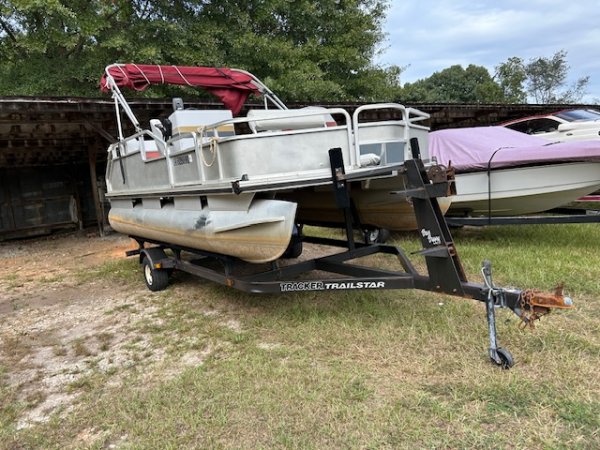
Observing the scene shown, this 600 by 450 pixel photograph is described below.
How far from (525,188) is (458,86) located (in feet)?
179

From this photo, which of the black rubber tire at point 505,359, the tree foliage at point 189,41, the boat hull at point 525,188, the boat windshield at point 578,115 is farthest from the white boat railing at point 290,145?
the tree foliage at point 189,41

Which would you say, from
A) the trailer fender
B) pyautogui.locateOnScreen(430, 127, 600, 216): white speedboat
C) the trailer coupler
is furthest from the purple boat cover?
the trailer fender

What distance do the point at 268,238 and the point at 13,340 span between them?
269 centimetres

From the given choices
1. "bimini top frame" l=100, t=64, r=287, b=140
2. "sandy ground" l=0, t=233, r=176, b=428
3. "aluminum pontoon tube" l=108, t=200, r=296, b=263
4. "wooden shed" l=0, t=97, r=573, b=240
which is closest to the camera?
"sandy ground" l=0, t=233, r=176, b=428

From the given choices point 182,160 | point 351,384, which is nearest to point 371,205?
point 182,160

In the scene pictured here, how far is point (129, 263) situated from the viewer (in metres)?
7.80

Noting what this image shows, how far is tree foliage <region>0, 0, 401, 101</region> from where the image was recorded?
13.8m

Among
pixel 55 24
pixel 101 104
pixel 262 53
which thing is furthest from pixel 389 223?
pixel 55 24

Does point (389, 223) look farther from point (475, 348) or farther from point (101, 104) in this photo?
point (101, 104)

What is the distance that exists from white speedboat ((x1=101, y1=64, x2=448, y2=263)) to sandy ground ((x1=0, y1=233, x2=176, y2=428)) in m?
1.00

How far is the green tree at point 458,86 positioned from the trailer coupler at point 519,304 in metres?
43.1

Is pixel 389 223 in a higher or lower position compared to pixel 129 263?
higher

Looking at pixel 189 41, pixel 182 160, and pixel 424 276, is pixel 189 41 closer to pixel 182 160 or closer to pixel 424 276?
pixel 182 160

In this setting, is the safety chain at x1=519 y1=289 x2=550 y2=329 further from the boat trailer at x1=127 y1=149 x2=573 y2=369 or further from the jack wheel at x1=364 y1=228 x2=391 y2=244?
the jack wheel at x1=364 y1=228 x2=391 y2=244
